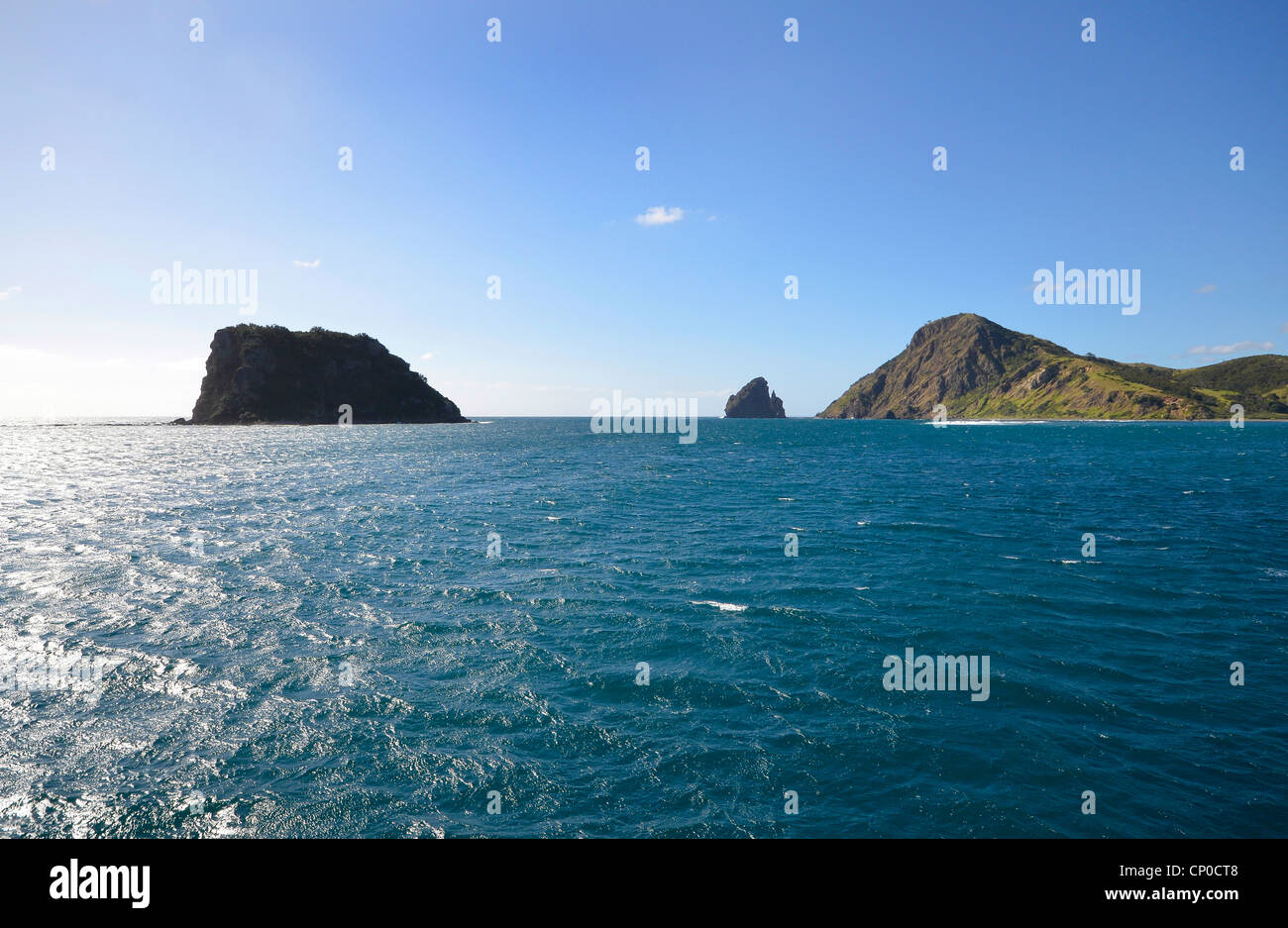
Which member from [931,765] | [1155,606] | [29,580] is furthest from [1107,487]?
[29,580]

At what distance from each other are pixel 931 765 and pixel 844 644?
7.51 m

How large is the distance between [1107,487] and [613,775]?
244 feet

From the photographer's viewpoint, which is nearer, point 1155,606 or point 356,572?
point 1155,606

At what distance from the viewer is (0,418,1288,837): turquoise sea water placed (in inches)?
534

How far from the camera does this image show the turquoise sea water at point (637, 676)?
1356 cm

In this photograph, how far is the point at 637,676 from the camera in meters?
20.0

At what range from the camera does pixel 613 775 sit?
14594 mm
